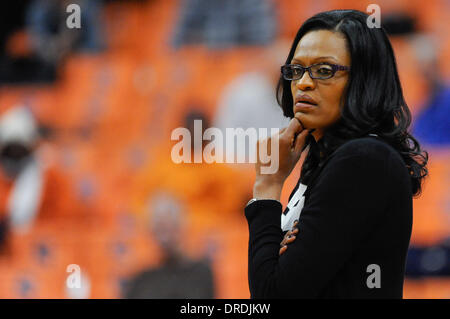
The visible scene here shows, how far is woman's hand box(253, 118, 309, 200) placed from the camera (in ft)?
3.10

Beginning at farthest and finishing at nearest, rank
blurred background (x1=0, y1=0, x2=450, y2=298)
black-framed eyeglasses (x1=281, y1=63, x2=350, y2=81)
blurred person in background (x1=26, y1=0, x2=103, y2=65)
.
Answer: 1. blurred person in background (x1=26, y1=0, x2=103, y2=65)
2. blurred background (x1=0, y1=0, x2=450, y2=298)
3. black-framed eyeglasses (x1=281, y1=63, x2=350, y2=81)

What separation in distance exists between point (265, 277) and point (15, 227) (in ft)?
10.8

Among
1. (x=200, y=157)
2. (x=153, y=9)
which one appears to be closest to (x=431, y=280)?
(x=200, y=157)

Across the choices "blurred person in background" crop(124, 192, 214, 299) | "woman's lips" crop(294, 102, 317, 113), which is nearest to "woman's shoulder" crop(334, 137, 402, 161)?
"woman's lips" crop(294, 102, 317, 113)

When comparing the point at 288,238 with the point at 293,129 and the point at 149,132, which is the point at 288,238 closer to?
the point at 293,129

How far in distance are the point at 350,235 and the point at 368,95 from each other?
0.22 metres

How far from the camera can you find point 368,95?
3.00 feet

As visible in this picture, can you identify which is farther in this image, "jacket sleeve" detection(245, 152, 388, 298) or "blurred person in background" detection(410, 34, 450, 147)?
"blurred person in background" detection(410, 34, 450, 147)

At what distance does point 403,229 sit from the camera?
859mm

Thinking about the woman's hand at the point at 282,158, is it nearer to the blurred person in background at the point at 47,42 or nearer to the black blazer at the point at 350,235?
the black blazer at the point at 350,235

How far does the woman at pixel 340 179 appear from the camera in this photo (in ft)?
2.72

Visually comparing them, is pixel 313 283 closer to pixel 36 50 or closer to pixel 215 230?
pixel 215 230

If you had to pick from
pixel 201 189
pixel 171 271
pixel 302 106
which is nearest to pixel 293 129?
pixel 302 106

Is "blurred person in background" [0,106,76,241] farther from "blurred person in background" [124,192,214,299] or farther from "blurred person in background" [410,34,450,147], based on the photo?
"blurred person in background" [410,34,450,147]
